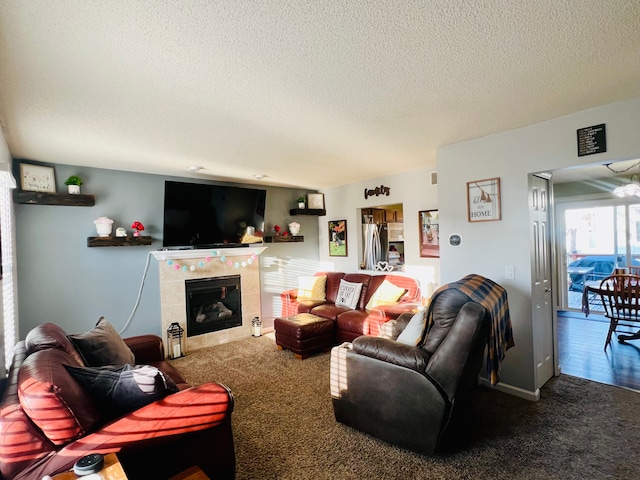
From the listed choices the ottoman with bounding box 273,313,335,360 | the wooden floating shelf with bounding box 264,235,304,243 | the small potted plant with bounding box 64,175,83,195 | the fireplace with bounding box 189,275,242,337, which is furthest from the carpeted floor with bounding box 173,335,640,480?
the small potted plant with bounding box 64,175,83,195

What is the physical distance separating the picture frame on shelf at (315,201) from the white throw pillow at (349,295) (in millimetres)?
1634

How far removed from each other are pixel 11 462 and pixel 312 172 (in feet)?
12.8

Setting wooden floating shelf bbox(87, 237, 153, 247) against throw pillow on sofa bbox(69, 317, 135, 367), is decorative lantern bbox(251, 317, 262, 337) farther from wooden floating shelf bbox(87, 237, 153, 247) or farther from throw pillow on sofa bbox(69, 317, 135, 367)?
throw pillow on sofa bbox(69, 317, 135, 367)

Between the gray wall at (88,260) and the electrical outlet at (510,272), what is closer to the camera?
the electrical outlet at (510,272)

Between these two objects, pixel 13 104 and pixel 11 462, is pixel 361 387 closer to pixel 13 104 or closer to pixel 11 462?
pixel 11 462

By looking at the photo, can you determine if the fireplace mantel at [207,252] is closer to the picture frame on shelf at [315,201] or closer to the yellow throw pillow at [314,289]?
the yellow throw pillow at [314,289]

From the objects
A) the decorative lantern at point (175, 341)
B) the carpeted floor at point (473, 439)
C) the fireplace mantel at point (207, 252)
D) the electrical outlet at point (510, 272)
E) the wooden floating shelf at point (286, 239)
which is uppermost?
→ the wooden floating shelf at point (286, 239)

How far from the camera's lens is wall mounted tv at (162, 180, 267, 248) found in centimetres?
413

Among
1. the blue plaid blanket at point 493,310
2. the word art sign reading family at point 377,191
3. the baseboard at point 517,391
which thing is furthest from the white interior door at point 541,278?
the word art sign reading family at point 377,191

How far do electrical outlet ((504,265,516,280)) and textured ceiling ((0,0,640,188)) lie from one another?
1259mm

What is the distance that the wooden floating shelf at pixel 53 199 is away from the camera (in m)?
3.34

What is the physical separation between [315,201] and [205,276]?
2.34 metres

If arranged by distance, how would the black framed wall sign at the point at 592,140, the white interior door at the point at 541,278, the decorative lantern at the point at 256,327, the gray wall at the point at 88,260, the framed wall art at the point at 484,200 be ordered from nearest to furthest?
the black framed wall sign at the point at 592,140 → the white interior door at the point at 541,278 → the framed wall art at the point at 484,200 → the gray wall at the point at 88,260 → the decorative lantern at the point at 256,327

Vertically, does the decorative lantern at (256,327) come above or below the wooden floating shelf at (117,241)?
below
